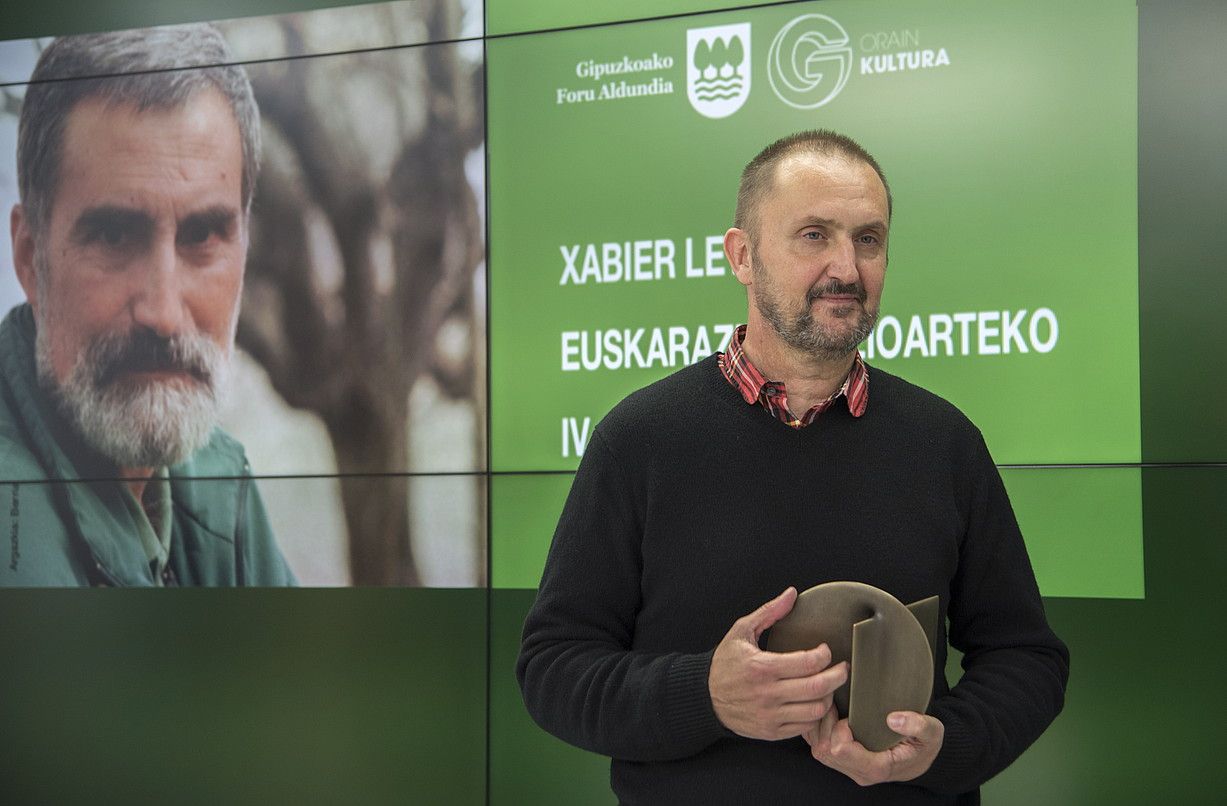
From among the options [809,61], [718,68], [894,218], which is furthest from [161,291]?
[894,218]

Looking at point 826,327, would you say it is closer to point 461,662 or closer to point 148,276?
point 461,662

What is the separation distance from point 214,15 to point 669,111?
153 centimetres

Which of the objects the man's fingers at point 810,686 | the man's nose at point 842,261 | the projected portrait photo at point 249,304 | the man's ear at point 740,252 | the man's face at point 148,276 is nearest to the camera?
the man's fingers at point 810,686

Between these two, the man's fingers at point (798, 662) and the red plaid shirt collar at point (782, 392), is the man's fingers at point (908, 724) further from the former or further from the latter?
the red plaid shirt collar at point (782, 392)

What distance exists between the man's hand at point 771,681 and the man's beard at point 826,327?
15.0 inches

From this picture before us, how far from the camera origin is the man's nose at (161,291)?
3.79m

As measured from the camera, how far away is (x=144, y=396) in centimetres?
382

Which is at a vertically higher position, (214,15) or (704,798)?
(214,15)

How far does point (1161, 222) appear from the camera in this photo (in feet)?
10.1

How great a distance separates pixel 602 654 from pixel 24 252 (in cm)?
317

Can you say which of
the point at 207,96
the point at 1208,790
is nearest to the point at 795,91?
the point at 207,96

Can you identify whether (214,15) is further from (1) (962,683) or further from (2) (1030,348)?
(1) (962,683)

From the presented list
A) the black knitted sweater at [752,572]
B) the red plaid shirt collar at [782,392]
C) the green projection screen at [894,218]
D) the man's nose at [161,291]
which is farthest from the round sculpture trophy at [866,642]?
the man's nose at [161,291]

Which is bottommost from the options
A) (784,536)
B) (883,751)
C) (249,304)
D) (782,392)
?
Result: (883,751)
